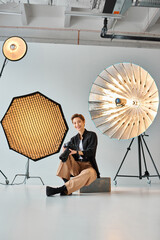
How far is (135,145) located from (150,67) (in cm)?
138

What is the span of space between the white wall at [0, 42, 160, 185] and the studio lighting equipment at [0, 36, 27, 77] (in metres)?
1.17

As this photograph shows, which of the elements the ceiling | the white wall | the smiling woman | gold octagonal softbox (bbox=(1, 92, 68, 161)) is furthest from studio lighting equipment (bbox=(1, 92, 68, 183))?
the ceiling

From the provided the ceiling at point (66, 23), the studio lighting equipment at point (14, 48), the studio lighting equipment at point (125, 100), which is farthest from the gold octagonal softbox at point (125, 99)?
the ceiling at point (66, 23)

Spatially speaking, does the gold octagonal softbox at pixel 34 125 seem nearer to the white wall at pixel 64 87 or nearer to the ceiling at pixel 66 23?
the white wall at pixel 64 87

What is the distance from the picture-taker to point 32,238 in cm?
171

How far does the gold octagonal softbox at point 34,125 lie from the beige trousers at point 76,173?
41 centimetres

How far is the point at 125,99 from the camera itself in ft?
14.5

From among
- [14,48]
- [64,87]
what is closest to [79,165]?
[14,48]

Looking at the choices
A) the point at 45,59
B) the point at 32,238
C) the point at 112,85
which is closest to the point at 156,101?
the point at 112,85

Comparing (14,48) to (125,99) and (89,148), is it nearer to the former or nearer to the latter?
(125,99)

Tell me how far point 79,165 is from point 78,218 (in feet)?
4.54

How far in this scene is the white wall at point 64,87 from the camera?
5336mm

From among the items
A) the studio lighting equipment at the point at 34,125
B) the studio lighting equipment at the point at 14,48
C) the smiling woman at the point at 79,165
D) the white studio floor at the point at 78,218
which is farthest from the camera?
the studio lighting equipment at the point at 14,48

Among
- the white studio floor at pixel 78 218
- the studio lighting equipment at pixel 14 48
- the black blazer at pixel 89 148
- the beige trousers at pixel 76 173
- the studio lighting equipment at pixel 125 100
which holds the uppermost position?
the studio lighting equipment at pixel 14 48
